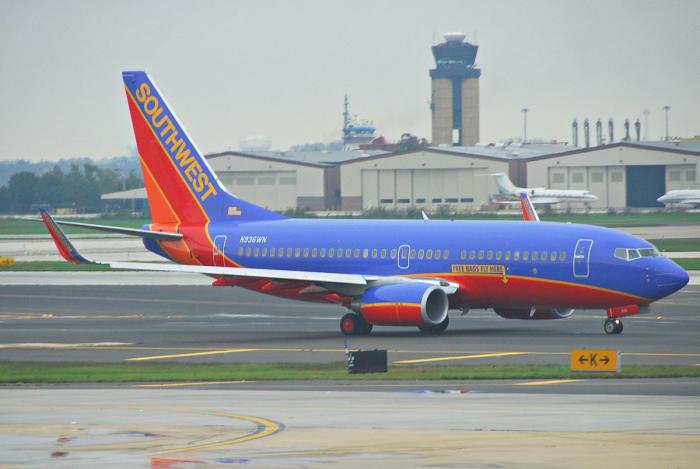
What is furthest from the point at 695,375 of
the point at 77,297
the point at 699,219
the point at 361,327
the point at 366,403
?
the point at 699,219

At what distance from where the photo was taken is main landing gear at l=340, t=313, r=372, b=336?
5309cm

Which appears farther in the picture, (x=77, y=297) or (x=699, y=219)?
(x=699, y=219)

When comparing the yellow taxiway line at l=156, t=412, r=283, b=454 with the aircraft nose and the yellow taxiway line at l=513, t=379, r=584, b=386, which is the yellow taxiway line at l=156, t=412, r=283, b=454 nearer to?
the yellow taxiway line at l=513, t=379, r=584, b=386

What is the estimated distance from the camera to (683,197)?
164625 mm

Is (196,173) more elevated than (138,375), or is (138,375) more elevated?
(196,173)

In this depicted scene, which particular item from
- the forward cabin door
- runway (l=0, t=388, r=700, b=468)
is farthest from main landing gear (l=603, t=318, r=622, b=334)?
runway (l=0, t=388, r=700, b=468)

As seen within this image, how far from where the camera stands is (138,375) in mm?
39344

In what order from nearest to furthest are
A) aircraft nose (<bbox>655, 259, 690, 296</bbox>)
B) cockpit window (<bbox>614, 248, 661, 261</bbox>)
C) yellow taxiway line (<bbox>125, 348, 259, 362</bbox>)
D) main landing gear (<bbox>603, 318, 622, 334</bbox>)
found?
1. yellow taxiway line (<bbox>125, 348, 259, 362</bbox>)
2. aircraft nose (<bbox>655, 259, 690, 296</bbox>)
3. cockpit window (<bbox>614, 248, 661, 261</bbox>)
4. main landing gear (<bbox>603, 318, 622, 334</bbox>)

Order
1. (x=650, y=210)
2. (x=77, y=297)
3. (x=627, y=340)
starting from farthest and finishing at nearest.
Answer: (x=650, y=210), (x=77, y=297), (x=627, y=340)

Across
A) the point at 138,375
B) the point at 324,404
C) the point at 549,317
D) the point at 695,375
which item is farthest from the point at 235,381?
the point at 549,317

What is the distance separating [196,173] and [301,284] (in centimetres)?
899

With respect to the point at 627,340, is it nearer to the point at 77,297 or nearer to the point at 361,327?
the point at 361,327

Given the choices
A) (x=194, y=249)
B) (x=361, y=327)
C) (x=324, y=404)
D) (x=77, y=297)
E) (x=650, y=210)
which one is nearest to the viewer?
(x=324, y=404)

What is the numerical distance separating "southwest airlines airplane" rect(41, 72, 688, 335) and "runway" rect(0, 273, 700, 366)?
135 cm
